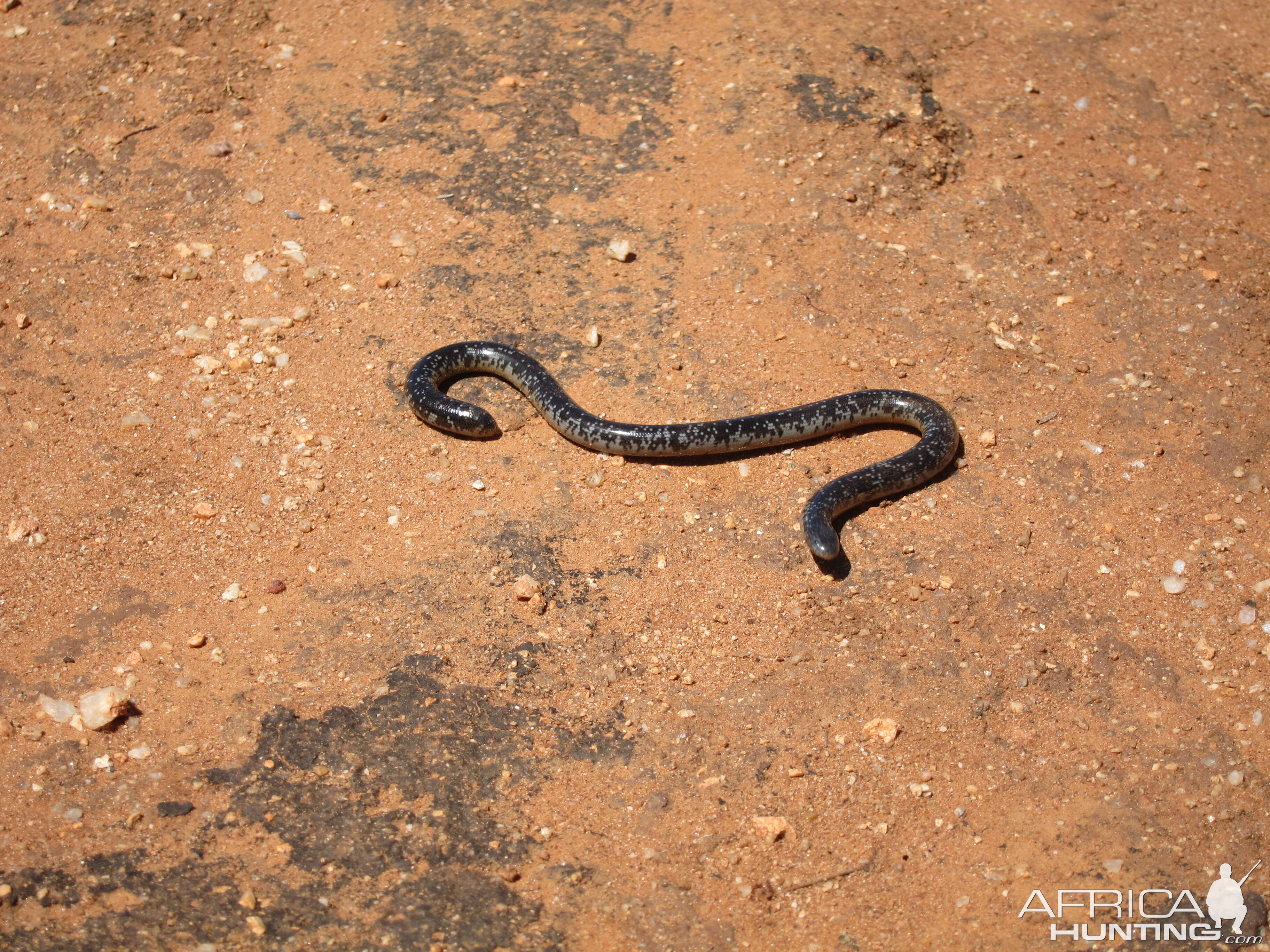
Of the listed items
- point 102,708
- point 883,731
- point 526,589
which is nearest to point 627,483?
point 526,589

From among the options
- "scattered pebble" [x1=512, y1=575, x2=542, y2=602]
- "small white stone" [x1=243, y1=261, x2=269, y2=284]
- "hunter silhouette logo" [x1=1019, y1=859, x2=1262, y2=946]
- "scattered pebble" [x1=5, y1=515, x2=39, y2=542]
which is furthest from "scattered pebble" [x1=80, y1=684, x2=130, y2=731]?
"hunter silhouette logo" [x1=1019, y1=859, x2=1262, y2=946]

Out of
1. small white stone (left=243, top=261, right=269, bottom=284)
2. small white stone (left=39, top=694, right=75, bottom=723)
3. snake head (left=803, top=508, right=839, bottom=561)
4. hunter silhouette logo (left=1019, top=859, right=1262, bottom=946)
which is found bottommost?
hunter silhouette logo (left=1019, top=859, right=1262, bottom=946)

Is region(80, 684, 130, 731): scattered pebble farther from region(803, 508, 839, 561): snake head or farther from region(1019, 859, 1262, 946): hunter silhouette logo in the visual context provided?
region(1019, 859, 1262, 946): hunter silhouette logo

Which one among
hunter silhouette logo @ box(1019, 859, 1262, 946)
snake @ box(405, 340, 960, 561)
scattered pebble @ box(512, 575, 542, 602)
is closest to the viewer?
hunter silhouette logo @ box(1019, 859, 1262, 946)

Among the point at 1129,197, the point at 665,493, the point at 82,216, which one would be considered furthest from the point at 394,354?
the point at 1129,197

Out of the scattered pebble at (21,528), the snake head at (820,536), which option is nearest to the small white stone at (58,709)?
the scattered pebble at (21,528)

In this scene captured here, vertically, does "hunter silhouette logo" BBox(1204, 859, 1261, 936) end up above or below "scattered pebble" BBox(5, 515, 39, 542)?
below
